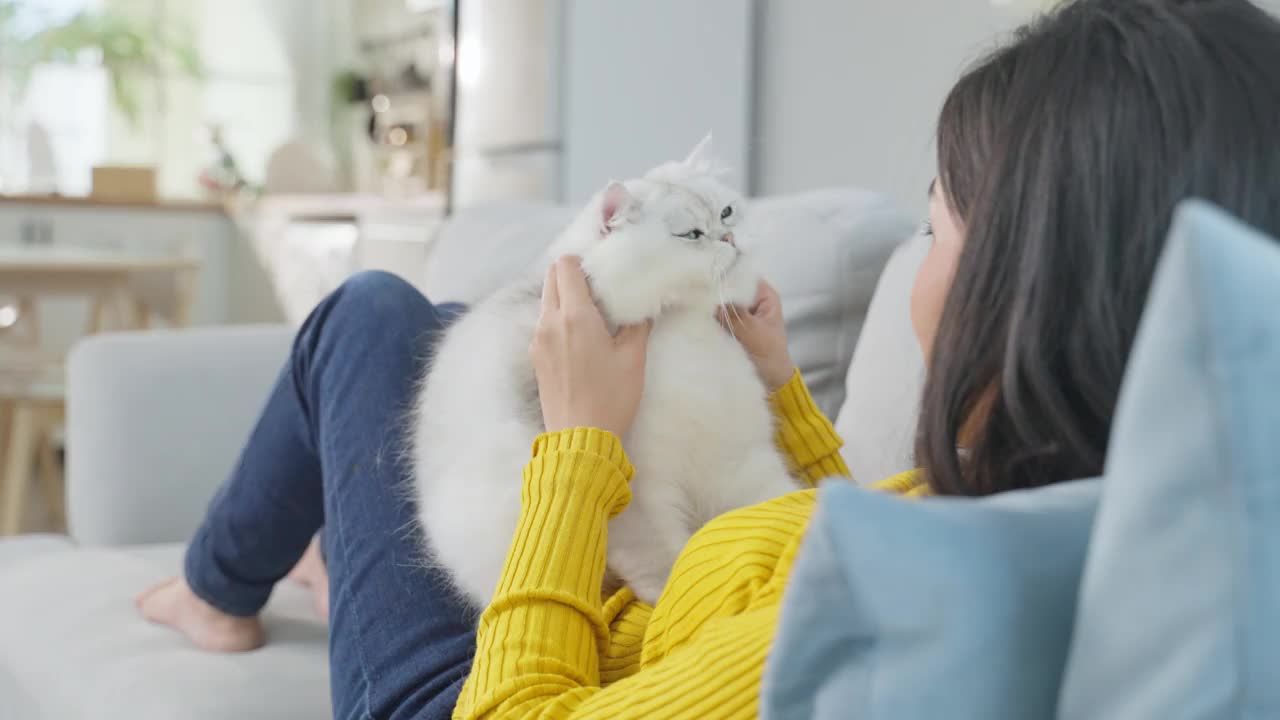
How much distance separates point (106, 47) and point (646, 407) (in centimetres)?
584

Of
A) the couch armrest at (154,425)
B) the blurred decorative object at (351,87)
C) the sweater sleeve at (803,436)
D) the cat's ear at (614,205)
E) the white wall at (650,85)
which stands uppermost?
the blurred decorative object at (351,87)

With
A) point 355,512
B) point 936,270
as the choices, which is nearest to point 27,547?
point 355,512

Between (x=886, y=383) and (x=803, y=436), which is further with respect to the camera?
(x=886, y=383)

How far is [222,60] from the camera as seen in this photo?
20.4 feet

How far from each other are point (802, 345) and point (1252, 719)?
107 cm

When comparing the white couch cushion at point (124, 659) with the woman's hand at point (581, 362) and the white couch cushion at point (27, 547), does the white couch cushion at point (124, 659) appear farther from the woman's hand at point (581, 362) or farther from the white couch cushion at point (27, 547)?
the woman's hand at point (581, 362)

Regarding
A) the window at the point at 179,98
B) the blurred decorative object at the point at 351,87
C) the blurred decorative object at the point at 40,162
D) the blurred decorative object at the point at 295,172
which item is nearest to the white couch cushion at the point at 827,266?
the blurred decorative object at the point at 295,172

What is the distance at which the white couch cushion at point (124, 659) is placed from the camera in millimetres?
1188

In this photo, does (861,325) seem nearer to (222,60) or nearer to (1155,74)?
(1155,74)

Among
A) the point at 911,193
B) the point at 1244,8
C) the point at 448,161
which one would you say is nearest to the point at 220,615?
the point at 1244,8

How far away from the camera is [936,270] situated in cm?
80

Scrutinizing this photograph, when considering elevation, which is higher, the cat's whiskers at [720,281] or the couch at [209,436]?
the cat's whiskers at [720,281]

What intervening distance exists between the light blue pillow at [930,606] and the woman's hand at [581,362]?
503 millimetres

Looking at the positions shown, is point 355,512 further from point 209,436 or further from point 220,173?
point 220,173
